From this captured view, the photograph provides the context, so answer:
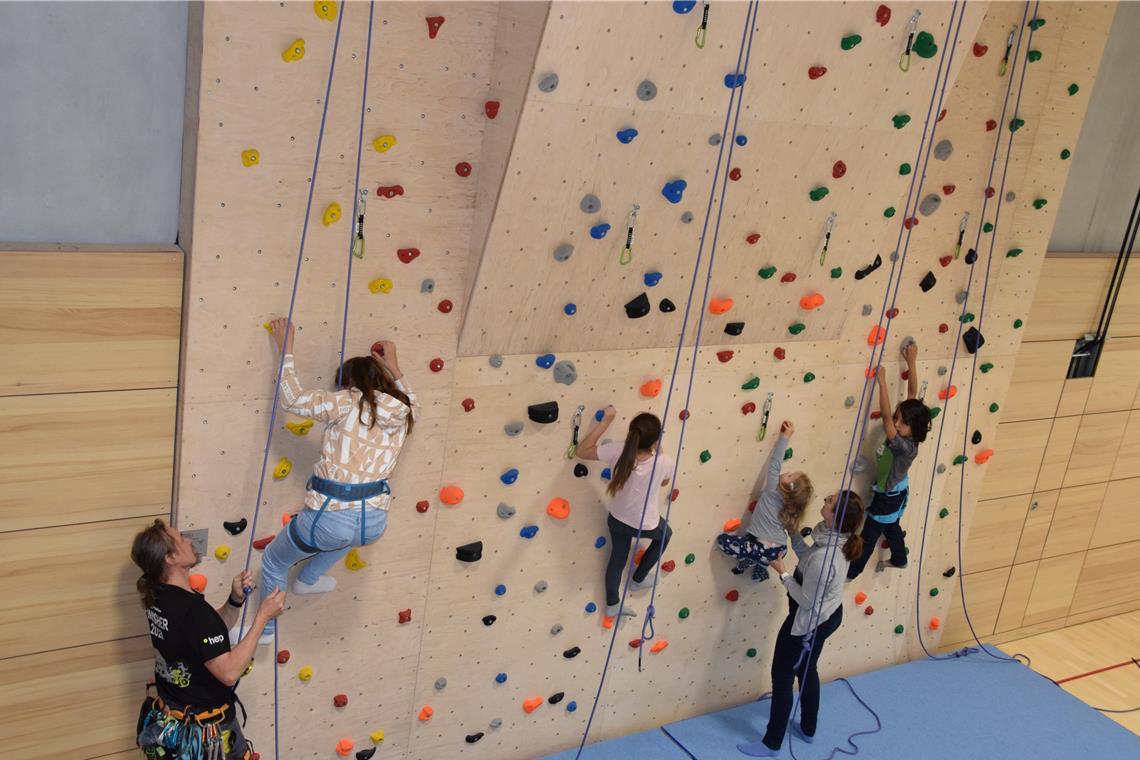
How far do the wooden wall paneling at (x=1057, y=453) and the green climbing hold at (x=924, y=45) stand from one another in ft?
9.22

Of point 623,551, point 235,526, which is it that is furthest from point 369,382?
point 623,551

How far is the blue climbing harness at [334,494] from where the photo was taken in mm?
3488

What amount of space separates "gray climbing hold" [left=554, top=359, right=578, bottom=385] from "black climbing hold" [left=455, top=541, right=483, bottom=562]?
2.29 feet

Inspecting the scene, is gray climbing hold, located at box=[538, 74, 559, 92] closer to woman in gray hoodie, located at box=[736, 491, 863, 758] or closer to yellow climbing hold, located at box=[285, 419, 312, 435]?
yellow climbing hold, located at box=[285, 419, 312, 435]

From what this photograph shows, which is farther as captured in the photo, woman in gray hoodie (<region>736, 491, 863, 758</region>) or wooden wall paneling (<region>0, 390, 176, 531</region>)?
woman in gray hoodie (<region>736, 491, 863, 758</region>)

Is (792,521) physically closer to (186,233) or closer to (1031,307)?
(1031,307)

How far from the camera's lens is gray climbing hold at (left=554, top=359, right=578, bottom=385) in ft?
13.3

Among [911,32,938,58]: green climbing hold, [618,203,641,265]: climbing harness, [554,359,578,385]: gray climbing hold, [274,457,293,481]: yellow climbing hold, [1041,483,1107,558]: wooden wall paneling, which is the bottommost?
[1041,483,1107,558]: wooden wall paneling

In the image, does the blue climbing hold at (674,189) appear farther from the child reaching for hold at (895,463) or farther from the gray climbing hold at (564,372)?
the child reaching for hold at (895,463)

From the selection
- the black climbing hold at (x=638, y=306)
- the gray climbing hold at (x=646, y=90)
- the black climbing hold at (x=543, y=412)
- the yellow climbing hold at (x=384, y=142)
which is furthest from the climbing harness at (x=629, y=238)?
the yellow climbing hold at (x=384, y=142)

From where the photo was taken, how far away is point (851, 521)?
4562 millimetres

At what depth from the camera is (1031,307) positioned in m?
5.26

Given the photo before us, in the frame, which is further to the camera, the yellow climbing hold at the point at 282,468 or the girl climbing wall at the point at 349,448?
the yellow climbing hold at the point at 282,468

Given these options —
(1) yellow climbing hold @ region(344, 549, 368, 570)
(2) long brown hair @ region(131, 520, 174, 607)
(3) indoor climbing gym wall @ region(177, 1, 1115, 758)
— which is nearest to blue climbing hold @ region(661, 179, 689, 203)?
(3) indoor climbing gym wall @ region(177, 1, 1115, 758)
